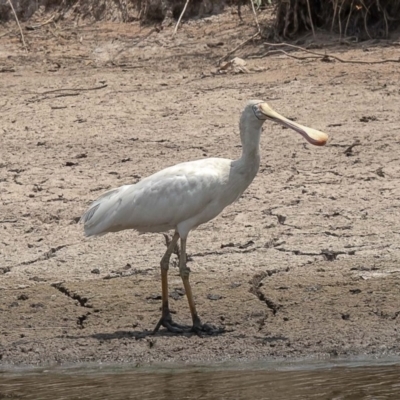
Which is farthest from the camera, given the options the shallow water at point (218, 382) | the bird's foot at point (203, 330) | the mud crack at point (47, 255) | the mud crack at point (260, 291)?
the mud crack at point (47, 255)

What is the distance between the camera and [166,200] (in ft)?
22.5

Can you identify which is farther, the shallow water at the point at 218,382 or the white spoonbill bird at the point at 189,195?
the white spoonbill bird at the point at 189,195

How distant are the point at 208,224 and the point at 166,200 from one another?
1.78 m

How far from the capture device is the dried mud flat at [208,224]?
6980 millimetres

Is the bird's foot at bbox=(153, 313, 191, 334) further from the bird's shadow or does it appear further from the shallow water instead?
the shallow water

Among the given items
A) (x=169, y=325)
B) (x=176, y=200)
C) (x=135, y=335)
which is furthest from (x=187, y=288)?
(x=176, y=200)

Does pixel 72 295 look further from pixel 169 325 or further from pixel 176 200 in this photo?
pixel 176 200

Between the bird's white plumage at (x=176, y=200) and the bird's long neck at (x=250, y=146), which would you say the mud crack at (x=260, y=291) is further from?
the bird's long neck at (x=250, y=146)

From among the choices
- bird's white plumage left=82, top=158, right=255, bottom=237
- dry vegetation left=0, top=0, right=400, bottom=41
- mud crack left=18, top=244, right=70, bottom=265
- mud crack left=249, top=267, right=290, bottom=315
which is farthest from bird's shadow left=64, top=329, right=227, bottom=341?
dry vegetation left=0, top=0, right=400, bottom=41

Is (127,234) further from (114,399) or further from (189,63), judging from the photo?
(189,63)

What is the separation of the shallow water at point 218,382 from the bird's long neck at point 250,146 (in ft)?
3.71

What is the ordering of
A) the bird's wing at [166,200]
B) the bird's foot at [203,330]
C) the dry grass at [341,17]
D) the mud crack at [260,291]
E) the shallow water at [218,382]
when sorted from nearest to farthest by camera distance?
the shallow water at [218,382]
the bird's wing at [166,200]
the bird's foot at [203,330]
the mud crack at [260,291]
the dry grass at [341,17]

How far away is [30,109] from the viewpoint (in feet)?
35.1

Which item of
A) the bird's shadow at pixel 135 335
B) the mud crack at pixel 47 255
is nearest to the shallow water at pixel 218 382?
the bird's shadow at pixel 135 335
